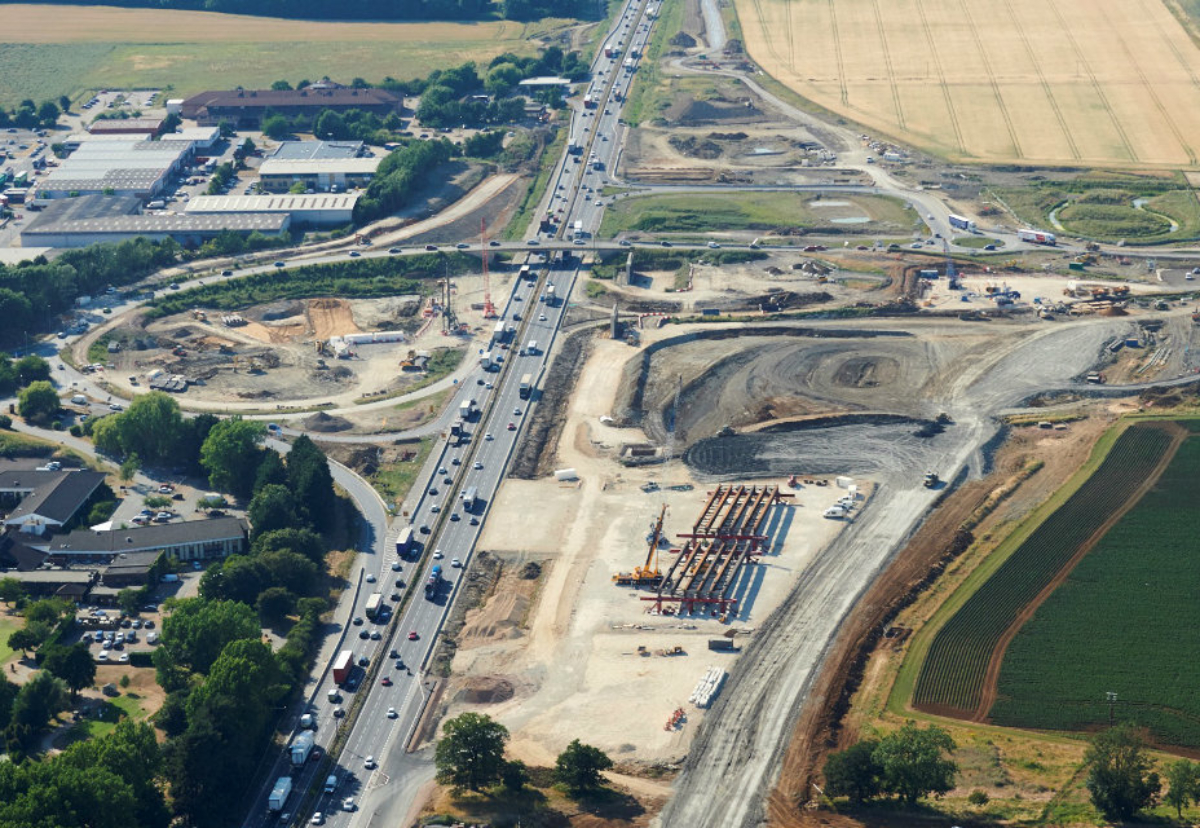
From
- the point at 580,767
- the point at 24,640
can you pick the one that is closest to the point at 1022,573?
the point at 580,767

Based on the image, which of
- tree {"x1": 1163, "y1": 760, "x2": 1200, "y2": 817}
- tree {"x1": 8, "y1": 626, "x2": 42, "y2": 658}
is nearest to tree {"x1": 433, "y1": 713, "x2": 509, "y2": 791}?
tree {"x1": 8, "y1": 626, "x2": 42, "y2": 658}

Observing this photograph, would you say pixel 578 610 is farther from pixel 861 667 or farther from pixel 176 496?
pixel 176 496

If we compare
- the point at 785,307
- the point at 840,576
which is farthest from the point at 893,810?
the point at 785,307

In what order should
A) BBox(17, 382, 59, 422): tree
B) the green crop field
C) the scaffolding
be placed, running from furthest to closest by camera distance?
1. BBox(17, 382, 59, 422): tree
2. the scaffolding
3. the green crop field

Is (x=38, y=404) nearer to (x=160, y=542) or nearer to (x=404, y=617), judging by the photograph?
(x=160, y=542)

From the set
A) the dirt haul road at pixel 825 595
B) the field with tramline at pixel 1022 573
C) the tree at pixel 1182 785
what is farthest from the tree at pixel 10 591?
the tree at pixel 1182 785

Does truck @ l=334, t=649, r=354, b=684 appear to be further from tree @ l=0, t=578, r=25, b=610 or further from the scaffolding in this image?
tree @ l=0, t=578, r=25, b=610
